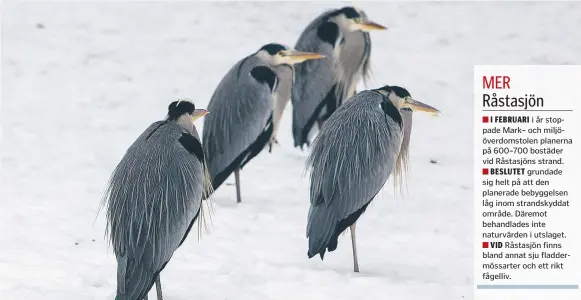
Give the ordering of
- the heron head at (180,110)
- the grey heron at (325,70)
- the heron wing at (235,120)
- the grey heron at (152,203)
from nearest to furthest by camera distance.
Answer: the grey heron at (152,203)
the heron head at (180,110)
the heron wing at (235,120)
the grey heron at (325,70)

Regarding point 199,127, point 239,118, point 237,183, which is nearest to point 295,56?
point 239,118

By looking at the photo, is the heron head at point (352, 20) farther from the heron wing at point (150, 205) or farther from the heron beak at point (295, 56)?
the heron wing at point (150, 205)

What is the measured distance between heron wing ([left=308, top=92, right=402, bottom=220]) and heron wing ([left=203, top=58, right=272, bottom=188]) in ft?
2.76

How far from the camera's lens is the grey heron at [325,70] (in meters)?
5.45

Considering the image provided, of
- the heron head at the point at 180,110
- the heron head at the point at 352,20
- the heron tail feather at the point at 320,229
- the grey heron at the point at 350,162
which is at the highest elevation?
the heron head at the point at 352,20

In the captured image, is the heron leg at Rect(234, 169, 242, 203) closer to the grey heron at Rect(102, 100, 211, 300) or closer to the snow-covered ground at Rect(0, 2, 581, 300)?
the snow-covered ground at Rect(0, 2, 581, 300)

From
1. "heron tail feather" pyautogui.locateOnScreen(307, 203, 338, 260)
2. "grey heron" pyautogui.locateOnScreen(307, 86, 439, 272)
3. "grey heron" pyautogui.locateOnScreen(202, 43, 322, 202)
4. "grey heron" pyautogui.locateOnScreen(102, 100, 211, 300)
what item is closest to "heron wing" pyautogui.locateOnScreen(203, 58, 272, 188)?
"grey heron" pyautogui.locateOnScreen(202, 43, 322, 202)

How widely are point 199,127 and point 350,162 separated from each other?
2.17 metres

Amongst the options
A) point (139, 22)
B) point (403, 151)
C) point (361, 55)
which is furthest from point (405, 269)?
point (139, 22)

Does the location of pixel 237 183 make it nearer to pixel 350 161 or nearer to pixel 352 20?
pixel 350 161

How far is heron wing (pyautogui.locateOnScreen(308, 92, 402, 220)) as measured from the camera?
364cm

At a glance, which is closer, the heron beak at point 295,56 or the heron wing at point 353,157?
the heron wing at point 353,157

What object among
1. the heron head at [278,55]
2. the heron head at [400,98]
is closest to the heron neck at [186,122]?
the heron head at [400,98]

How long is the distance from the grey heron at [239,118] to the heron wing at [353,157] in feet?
2.76
